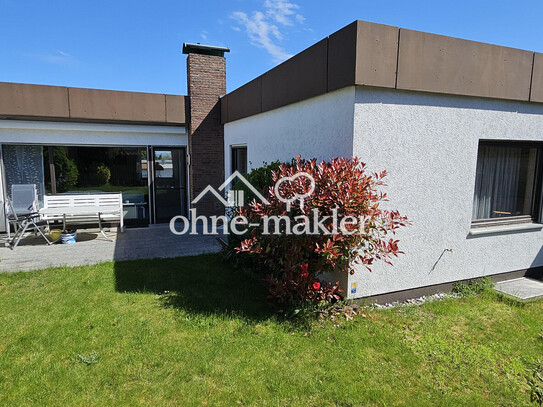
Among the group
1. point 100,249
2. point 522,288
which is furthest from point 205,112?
point 522,288

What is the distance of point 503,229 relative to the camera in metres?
5.12

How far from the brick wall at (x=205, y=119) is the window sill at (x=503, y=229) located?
694 centimetres

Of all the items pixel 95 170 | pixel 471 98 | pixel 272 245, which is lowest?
pixel 272 245

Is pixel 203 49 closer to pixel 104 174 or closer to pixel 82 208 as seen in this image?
pixel 104 174

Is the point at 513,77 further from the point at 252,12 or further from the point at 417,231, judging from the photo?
the point at 252,12

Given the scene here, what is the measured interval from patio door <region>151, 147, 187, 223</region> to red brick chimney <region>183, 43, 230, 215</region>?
66 centimetres

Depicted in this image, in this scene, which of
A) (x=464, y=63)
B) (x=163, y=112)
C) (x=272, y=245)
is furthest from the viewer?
(x=163, y=112)

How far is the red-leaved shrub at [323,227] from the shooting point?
3545 mm

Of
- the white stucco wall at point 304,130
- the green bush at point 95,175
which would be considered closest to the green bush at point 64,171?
the green bush at point 95,175

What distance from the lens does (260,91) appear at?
21.4ft

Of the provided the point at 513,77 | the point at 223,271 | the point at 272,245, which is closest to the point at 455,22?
the point at 513,77

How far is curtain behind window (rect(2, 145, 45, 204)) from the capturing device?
8516 mm

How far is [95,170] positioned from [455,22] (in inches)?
376

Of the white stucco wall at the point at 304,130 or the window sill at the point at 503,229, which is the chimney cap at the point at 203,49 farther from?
the window sill at the point at 503,229
